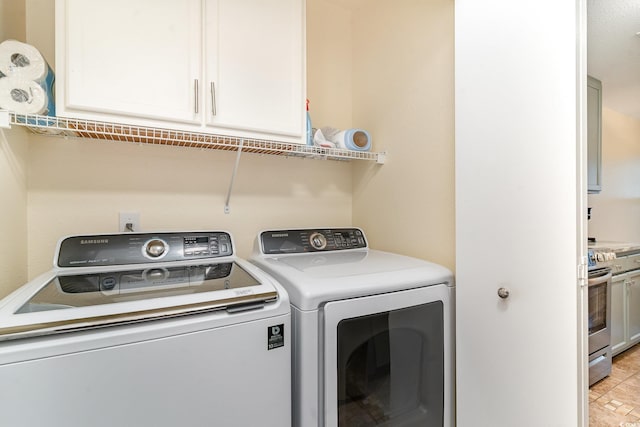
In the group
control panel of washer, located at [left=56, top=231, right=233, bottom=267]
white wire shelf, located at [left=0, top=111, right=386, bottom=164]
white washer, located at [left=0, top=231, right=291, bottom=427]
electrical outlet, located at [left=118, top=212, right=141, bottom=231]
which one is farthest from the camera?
electrical outlet, located at [left=118, top=212, right=141, bottom=231]

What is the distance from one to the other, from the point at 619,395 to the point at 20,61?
3.49 meters

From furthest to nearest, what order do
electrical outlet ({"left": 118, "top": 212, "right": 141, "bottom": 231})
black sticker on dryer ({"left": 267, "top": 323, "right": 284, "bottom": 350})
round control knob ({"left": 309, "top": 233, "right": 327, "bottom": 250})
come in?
round control knob ({"left": 309, "top": 233, "right": 327, "bottom": 250}), electrical outlet ({"left": 118, "top": 212, "right": 141, "bottom": 231}), black sticker on dryer ({"left": 267, "top": 323, "right": 284, "bottom": 350})

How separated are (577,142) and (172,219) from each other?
1.74 metres

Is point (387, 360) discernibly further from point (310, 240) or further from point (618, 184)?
point (618, 184)

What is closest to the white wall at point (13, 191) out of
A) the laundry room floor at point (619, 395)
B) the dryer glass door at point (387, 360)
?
the dryer glass door at point (387, 360)

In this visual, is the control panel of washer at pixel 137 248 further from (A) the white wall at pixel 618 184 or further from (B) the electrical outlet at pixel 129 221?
(A) the white wall at pixel 618 184

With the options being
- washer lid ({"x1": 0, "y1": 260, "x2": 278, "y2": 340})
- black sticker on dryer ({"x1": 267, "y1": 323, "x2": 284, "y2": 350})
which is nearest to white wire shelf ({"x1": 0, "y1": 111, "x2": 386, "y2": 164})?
washer lid ({"x1": 0, "y1": 260, "x2": 278, "y2": 340})

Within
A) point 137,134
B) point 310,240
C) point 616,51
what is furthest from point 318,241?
point 616,51

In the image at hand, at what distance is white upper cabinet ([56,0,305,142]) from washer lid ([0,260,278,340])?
60cm

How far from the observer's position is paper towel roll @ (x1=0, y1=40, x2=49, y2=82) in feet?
3.30

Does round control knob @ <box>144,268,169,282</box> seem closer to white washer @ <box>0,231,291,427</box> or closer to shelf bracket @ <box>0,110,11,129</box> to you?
white washer @ <box>0,231,291,427</box>

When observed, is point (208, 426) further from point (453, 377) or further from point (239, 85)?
point (239, 85)

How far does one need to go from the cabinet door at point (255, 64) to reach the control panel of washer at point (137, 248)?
56 cm

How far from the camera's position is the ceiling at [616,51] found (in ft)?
4.34
